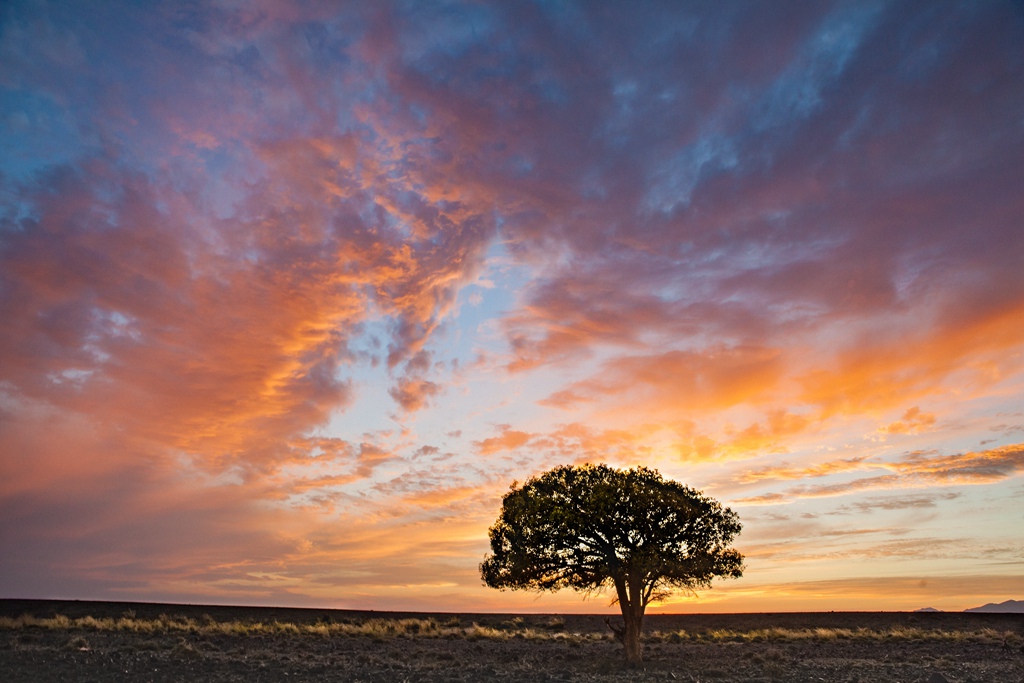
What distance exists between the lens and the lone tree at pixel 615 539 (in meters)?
27.8

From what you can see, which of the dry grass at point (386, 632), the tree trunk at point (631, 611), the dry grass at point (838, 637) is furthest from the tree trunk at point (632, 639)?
the dry grass at point (838, 637)

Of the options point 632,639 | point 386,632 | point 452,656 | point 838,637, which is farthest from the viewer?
point 838,637

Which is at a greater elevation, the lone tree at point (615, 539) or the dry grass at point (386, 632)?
the lone tree at point (615, 539)

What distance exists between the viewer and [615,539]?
28.4m

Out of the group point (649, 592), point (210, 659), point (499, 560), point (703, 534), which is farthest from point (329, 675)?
point (703, 534)

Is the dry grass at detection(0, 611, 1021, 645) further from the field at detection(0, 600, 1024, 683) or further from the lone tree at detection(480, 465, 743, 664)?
the lone tree at detection(480, 465, 743, 664)

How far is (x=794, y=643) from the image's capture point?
43.6 m

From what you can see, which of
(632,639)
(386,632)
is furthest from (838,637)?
(386,632)

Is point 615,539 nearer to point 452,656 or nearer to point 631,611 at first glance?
point 631,611

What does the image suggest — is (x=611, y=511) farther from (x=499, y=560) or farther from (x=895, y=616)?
(x=895, y=616)

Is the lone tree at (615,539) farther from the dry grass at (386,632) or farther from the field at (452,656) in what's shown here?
the dry grass at (386,632)

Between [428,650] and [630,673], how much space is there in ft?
44.7

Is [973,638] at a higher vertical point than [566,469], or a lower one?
lower

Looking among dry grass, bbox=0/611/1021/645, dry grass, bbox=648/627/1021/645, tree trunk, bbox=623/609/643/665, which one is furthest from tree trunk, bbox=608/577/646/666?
dry grass, bbox=648/627/1021/645
